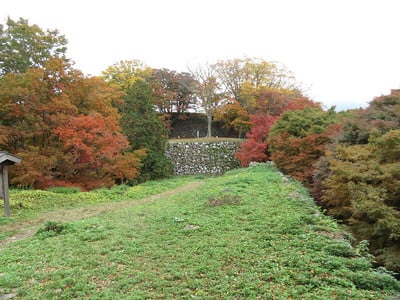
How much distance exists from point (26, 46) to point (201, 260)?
16.6 metres

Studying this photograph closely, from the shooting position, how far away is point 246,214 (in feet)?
24.2

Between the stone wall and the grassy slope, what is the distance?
16.3 m

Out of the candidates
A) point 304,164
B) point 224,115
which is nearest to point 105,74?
point 224,115

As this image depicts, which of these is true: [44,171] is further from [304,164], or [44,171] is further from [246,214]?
[304,164]

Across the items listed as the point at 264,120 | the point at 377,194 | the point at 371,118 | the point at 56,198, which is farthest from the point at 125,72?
the point at 377,194

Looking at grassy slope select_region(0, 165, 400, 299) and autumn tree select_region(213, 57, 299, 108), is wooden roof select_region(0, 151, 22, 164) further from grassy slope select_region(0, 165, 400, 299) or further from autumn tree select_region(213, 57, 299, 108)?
autumn tree select_region(213, 57, 299, 108)

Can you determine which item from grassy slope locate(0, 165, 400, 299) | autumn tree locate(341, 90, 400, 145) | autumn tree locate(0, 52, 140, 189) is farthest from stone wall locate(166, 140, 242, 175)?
grassy slope locate(0, 165, 400, 299)

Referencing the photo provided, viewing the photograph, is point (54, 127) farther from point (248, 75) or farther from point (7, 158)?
point (248, 75)

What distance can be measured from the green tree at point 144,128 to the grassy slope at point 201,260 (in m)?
11.4

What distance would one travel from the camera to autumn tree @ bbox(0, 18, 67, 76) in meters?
16.0

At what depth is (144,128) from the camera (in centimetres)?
1903

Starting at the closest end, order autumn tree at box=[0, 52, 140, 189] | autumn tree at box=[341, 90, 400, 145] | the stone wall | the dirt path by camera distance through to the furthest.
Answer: the dirt path
autumn tree at box=[341, 90, 400, 145]
autumn tree at box=[0, 52, 140, 189]
the stone wall

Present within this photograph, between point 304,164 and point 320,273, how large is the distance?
386 inches

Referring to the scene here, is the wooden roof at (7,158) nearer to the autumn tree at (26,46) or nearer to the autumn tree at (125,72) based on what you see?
the autumn tree at (26,46)
